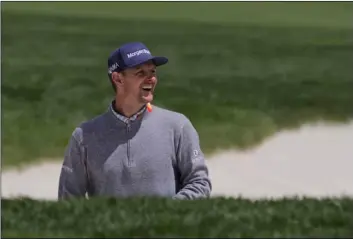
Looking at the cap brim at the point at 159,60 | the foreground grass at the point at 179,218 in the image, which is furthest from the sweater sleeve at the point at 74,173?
the foreground grass at the point at 179,218

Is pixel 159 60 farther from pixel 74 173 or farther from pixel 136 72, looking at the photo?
pixel 74 173

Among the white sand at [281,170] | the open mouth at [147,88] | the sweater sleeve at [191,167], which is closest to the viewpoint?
the sweater sleeve at [191,167]

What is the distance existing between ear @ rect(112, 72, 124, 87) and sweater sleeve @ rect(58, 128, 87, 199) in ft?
0.71

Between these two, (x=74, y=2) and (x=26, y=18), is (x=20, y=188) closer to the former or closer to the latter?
(x=26, y=18)

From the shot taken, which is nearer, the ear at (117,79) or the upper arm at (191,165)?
the upper arm at (191,165)

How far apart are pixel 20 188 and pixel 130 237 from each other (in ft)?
12.4

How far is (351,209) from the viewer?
2.80 metres

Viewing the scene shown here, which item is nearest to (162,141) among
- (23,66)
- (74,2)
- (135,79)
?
(135,79)

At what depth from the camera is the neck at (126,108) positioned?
131 inches

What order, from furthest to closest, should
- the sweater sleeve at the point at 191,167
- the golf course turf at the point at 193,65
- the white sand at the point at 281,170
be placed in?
the golf course turf at the point at 193,65, the white sand at the point at 281,170, the sweater sleeve at the point at 191,167

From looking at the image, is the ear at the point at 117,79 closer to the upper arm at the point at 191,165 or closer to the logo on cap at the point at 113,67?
the logo on cap at the point at 113,67

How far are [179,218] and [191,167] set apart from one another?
0.60 meters

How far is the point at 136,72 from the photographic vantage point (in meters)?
3.31

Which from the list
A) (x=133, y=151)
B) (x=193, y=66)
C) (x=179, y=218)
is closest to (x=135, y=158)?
(x=133, y=151)
